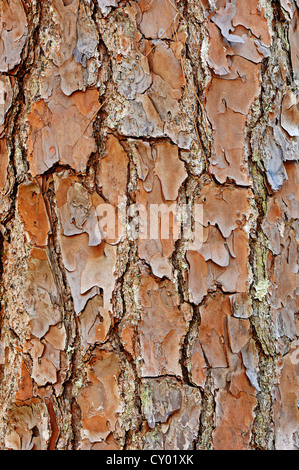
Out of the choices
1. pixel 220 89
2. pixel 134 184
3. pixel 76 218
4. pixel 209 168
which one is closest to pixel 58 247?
pixel 76 218

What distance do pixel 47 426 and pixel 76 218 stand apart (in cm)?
45

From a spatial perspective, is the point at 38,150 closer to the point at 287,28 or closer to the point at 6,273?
the point at 6,273

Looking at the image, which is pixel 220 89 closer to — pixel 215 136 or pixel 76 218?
pixel 215 136

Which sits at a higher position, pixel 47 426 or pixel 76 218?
pixel 76 218

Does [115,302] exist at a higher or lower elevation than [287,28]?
lower

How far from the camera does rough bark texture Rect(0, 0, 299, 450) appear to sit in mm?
910

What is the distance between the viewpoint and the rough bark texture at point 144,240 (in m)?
0.91

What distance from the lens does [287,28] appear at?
99cm

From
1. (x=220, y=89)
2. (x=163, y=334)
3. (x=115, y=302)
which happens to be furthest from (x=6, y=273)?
(x=220, y=89)

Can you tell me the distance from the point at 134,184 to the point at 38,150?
225mm

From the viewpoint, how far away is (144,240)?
0.91 m
